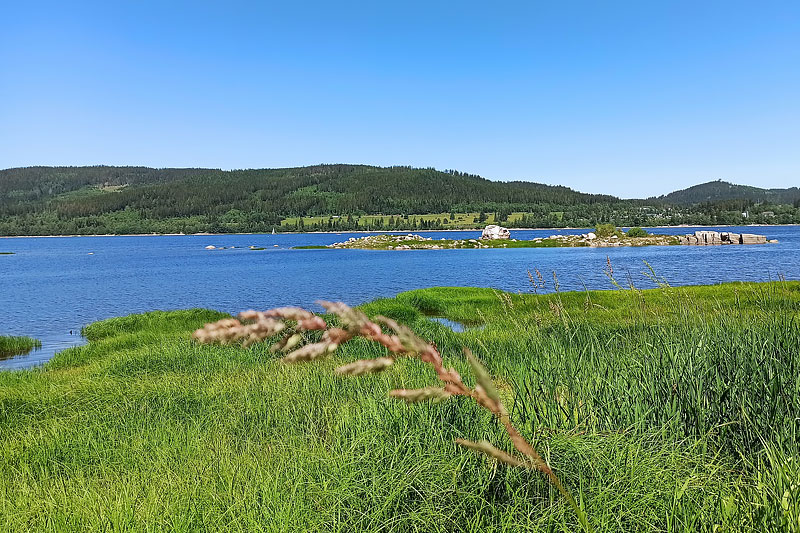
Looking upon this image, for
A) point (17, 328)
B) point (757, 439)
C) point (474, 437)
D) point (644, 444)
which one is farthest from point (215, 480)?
point (17, 328)

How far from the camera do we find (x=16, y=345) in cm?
2664

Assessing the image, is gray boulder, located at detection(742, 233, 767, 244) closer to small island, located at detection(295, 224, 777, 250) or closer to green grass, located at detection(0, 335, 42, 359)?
small island, located at detection(295, 224, 777, 250)

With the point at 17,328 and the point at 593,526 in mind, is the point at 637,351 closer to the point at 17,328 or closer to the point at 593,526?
the point at 593,526

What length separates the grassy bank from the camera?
4.00 m

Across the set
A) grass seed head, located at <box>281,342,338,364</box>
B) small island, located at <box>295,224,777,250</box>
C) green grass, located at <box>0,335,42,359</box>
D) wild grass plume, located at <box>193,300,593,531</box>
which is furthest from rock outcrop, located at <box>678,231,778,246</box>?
grass seed head, located at <box>281,342,338,364</box>

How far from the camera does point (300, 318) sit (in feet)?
3.99

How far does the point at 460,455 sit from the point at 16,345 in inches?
1181

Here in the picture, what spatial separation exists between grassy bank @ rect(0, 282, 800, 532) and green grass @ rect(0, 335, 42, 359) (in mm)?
19780

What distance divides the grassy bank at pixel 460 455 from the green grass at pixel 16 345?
19780mm

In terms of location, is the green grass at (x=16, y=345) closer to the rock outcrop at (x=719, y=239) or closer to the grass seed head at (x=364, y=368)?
the grass seed head at (x=364, y=368)

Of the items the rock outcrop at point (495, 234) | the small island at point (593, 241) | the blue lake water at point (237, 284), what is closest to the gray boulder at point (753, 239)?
the small island at point (593, 241)

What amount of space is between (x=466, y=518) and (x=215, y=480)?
120 inches

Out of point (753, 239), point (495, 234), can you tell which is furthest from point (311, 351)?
point (495, 234)

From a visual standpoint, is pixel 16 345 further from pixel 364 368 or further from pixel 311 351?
pixel 364 368
